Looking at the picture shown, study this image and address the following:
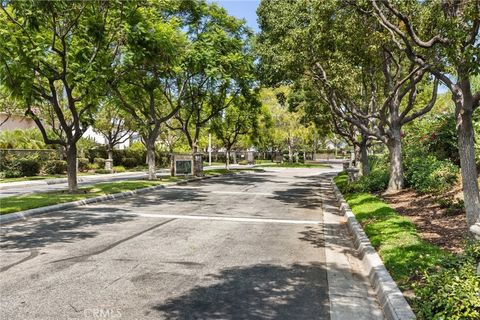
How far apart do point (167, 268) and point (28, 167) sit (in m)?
26.3

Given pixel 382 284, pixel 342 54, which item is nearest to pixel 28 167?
pixel 342 54

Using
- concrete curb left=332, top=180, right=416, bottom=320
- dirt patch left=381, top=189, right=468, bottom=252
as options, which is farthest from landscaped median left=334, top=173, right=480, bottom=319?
dirt patch left=381, top=189, right=468, bottom=252

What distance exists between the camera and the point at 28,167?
2859cm

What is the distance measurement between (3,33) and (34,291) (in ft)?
37.5

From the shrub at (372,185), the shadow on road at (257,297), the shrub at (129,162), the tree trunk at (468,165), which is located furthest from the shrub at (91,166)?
the tree trunk at (468,165)

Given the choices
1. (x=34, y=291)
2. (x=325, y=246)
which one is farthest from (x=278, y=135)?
(x=34, y=291)

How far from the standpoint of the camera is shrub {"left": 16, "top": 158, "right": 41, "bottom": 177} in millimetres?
28031

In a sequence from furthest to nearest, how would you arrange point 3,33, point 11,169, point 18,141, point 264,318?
point 18,141 → point 11,169 → point 3,33 → point 264,318

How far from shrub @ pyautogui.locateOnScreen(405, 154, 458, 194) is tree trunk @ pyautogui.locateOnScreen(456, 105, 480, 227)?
18.3 ft

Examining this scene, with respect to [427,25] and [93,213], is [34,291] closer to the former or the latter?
[93,213]

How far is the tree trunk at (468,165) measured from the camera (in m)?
6.46

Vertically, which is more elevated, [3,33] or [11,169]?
[3,33]

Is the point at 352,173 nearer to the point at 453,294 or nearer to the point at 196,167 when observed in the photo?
the point at 196,167

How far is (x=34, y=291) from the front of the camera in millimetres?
5230
